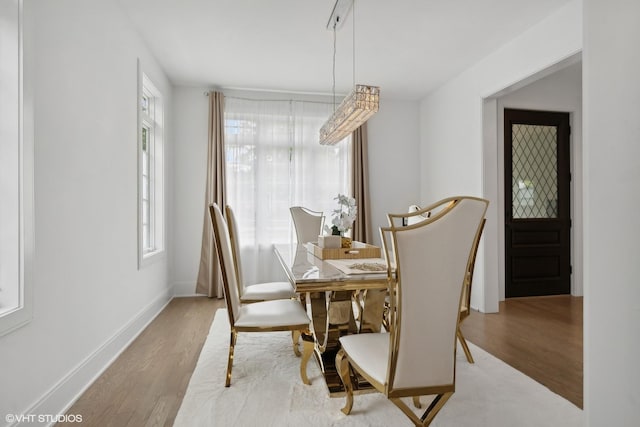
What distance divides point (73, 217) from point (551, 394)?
2.94 meters

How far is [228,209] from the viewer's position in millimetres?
2340

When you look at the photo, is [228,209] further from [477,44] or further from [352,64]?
[477,44]

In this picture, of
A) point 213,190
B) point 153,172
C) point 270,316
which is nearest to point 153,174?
point 153,172

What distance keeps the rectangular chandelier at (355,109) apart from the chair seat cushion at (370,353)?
150 centimetres

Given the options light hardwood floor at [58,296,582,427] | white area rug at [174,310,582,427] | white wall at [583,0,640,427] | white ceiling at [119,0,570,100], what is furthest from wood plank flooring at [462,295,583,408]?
white ceiling at [119,0,570,100]

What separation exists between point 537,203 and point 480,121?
1.52m

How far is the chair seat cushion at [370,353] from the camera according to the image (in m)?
1.39

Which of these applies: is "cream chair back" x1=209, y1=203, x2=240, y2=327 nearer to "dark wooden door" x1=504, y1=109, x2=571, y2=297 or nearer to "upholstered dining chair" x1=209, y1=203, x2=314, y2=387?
"upholstered dining chair" x1=209, y1=203, x2=314, y2=387

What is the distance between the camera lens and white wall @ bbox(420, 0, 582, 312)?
2.95 metres

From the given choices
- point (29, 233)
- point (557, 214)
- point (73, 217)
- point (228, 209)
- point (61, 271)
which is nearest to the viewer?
point (29, 233)

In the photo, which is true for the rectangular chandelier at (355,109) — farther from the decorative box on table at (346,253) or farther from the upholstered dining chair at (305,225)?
the upholstered dining chair at (305,225)

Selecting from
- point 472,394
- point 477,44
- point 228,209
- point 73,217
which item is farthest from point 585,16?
point 73,217

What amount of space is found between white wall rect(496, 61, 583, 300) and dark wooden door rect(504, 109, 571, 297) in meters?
0.07

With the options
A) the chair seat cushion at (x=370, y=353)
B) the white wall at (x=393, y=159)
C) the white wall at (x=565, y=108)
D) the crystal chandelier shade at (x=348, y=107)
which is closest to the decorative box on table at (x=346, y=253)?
the chair seat cushion at (x=370, y=353)
